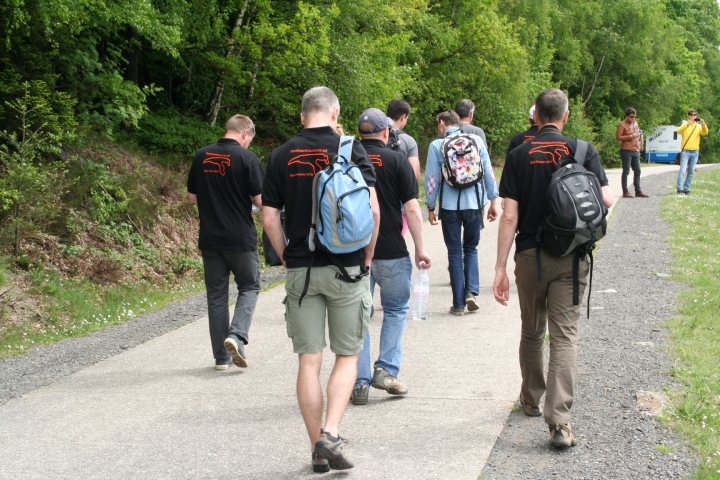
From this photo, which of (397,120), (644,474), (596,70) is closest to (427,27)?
(397,120)

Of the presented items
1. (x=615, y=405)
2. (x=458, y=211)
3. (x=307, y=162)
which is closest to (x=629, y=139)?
(x=458, y=211)

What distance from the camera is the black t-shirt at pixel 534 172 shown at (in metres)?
5.73

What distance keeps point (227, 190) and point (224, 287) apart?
829mm

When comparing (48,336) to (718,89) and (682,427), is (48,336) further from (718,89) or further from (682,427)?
(718,89)

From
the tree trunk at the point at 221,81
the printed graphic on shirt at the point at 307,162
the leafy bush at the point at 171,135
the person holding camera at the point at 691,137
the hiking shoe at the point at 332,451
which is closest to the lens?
the hiking shoe at the point at 332,451

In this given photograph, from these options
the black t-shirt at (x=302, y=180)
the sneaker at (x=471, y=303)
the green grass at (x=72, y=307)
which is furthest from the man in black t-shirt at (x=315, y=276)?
the green grass at (x=72, y=307)

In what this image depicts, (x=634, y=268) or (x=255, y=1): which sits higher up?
(x=255, y=1)

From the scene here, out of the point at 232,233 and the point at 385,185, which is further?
the point at 232,233

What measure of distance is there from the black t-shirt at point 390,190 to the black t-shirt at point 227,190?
4.46 feet

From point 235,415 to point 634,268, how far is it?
7559 mm

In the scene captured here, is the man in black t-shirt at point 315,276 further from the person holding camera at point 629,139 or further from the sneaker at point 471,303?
the person holding camera at point 629,139

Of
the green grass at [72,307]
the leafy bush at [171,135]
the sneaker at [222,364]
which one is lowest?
the green grass at [72,307]

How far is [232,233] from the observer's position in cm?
782

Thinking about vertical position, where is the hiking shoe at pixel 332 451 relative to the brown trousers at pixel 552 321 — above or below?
below
